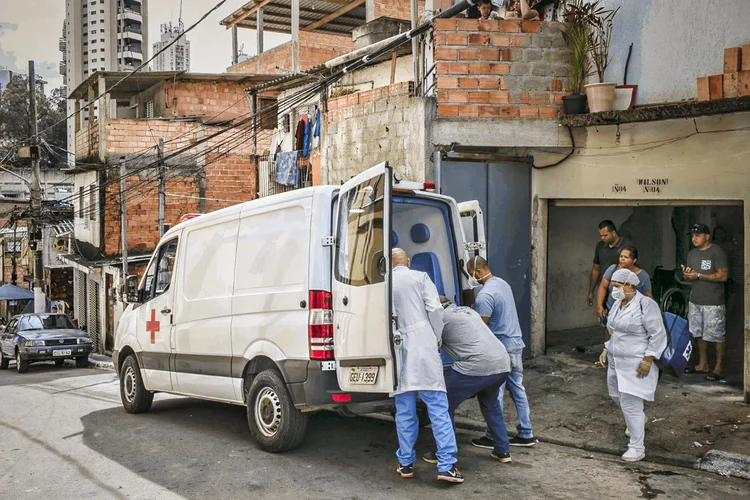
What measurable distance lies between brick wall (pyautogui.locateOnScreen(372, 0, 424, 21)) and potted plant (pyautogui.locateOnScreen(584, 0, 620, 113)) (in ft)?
45.0

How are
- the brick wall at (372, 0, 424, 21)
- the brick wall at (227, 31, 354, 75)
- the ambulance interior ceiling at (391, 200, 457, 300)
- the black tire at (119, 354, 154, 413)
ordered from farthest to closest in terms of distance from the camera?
the brick wall at (227, 31, 354, 75)
the brick wall at (372, 0, 424, 21)
the black tire at (119, 354, 154, 413)
the ambulance interior ceiling at (391, 200, 457, 300)

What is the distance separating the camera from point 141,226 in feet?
79.6

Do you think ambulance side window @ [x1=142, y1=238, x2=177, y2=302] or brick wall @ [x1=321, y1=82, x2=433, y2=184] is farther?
brick wall @ [x1=321, y1=82, x2=433, y2=184]

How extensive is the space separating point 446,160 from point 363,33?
9413 millimetres

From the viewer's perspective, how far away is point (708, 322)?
8.58 metres

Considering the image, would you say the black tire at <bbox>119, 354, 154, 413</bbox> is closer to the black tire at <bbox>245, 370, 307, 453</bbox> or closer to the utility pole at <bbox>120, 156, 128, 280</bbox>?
the black tire at <bbox>245, 370, 307, 453</bbox>

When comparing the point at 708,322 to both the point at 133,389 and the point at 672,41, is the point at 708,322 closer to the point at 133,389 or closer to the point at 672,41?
the point at 672,41

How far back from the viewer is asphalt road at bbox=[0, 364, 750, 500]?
562 cm

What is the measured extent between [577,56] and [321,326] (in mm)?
5392

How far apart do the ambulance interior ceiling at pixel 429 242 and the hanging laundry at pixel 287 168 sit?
33.8 ft

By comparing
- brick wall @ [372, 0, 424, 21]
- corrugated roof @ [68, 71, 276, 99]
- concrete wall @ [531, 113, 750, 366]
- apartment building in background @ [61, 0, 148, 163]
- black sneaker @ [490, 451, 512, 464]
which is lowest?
black sneaker @ [490, 451, 512, 464]

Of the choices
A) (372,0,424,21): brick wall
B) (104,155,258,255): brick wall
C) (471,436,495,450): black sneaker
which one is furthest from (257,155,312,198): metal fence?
(471,436,495,450): black sneaker

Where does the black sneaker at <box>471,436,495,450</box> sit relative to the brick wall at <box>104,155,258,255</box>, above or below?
below

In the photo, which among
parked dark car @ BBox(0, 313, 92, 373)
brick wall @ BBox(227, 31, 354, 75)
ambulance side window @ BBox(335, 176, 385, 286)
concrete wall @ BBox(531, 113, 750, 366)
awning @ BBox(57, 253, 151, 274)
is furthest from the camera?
brick wall @ BBox(227, 31, 354, 75)
